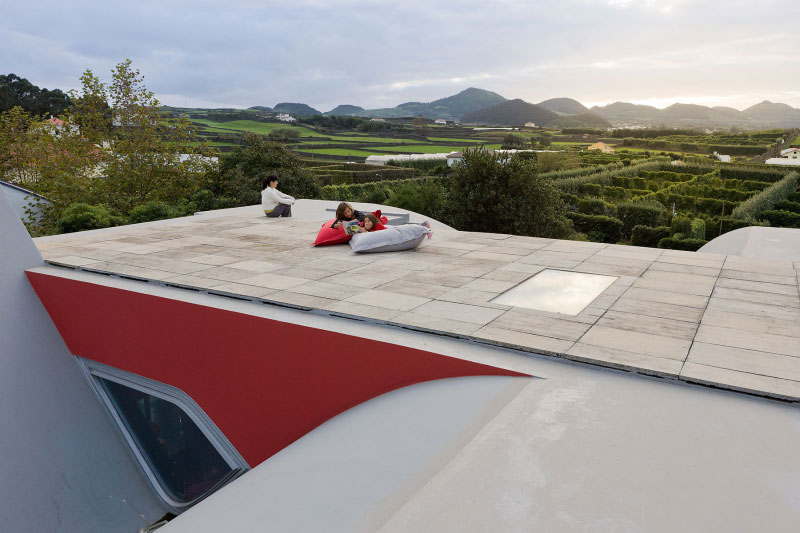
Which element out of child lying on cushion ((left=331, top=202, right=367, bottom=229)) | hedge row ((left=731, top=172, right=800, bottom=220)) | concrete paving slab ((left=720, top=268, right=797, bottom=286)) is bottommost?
hedge row ((left=731, top=172, right=800, bottom=220))

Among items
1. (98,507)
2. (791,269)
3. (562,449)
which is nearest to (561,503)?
(562,449)

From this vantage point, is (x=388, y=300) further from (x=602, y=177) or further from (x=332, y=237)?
(x=602, y=177)

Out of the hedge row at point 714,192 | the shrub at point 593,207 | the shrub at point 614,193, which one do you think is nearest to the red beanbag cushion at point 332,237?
the shrub at point 593,207

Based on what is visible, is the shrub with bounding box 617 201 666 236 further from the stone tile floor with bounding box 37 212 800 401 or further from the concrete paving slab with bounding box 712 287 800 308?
the concrete paving slab with bounding box 712 287 800 308

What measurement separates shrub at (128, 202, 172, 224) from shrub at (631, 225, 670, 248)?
60.3ft

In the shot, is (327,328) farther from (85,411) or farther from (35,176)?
(35,176)

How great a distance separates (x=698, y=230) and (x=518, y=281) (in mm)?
19315

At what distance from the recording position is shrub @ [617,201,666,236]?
26109mm

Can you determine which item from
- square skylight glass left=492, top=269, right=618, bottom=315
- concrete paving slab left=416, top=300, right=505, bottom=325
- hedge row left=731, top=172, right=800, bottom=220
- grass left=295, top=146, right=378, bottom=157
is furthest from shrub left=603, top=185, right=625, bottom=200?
grass left=295, top=146, right=378, bottom=157

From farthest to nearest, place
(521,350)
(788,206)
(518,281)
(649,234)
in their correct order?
(788,206) → (649,234) → (518,281) → (521,350)

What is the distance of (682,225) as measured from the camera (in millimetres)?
22656

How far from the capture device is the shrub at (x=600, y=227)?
25.9 meters

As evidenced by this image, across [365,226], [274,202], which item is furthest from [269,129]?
[365,226]

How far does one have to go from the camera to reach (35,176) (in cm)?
2498
